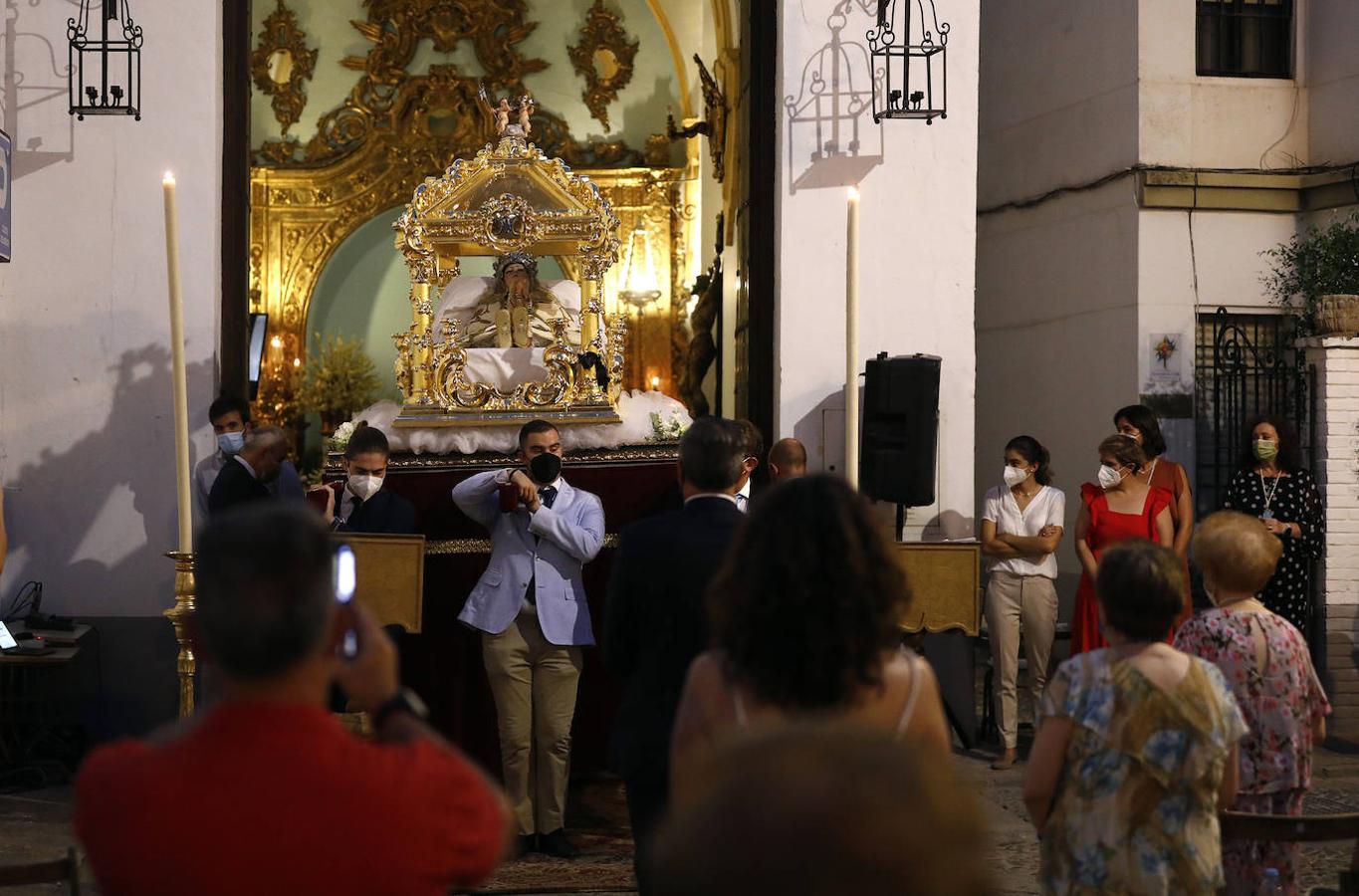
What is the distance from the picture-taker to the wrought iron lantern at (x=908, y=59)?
8.36 m

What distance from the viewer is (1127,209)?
12.5m

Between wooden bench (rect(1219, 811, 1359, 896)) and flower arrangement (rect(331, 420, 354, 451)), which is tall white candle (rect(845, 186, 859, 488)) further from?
flower arrangement (rect(331, 420, 354, 451))

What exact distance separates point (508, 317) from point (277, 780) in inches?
235

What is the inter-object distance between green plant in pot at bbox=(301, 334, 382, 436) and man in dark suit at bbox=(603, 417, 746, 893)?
37.1 ft

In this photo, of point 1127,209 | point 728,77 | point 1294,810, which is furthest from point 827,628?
point 1127,209

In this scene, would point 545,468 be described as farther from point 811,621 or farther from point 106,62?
point 811,621

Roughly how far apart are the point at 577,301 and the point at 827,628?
5465mm

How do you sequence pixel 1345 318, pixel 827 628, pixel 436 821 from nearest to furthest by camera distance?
pixel 436 821 < pixel 827 628 < pixel 1345 318

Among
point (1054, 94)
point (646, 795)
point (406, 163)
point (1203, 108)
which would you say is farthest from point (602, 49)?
point (646, 795)

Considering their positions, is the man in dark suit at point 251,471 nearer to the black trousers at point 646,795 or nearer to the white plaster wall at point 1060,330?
the black trousers at point 646,795

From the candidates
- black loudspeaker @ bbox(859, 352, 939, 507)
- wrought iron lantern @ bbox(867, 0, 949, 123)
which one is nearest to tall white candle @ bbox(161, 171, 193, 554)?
black loudspeaker @ bbox(859, 352, 939, 507)

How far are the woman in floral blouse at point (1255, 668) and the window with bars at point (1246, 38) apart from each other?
941 centimetres

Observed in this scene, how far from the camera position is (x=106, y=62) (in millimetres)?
7906

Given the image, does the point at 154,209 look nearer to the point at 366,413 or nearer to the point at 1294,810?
the point at 366,413
